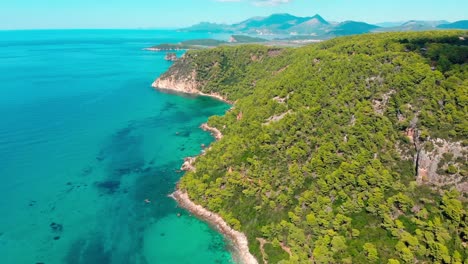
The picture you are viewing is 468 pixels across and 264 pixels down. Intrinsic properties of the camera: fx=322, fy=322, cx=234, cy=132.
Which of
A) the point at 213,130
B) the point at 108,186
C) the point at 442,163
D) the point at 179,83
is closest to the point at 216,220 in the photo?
the point at 108,186

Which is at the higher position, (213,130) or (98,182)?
(213,130)

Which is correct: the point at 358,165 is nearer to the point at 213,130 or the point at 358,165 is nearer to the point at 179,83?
the point at 213,130

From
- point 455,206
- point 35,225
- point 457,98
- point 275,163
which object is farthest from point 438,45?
point 35,225

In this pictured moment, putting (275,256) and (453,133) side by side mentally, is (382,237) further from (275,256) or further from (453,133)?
(453,133)

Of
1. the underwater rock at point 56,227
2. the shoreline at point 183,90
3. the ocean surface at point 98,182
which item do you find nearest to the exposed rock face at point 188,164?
the ocean surface at point 98,182

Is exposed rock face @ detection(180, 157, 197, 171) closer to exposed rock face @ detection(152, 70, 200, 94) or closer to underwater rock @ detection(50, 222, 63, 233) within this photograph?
underwater rock @ detection(50, 222, 63, 233)
